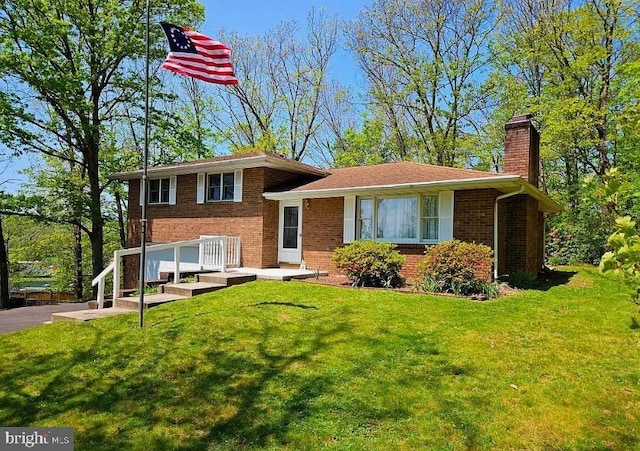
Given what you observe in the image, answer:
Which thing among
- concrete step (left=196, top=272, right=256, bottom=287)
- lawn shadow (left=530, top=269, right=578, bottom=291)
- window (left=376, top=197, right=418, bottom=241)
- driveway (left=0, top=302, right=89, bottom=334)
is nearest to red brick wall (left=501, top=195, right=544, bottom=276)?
lawn shadow (left=530, top=269, right=578, bottom=291)

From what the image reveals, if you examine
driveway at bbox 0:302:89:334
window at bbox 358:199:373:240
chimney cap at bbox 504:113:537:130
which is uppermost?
chimney cap at bbox 504:113:537:130

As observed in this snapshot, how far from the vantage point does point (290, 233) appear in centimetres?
1438

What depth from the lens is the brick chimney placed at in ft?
41.7

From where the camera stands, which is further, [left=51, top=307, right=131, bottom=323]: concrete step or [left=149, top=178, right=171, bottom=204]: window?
[left=149, top=178, right=171, bottom=204]: window

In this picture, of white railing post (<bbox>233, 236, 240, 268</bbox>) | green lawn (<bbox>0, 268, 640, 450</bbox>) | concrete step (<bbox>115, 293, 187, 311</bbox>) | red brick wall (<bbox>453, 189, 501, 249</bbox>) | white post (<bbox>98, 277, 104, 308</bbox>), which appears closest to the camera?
green lawn (<bbox>0, 268, 640, 450</bbox>)

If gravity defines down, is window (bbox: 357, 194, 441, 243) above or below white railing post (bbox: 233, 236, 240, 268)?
above

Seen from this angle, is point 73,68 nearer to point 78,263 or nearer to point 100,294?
point 78,263

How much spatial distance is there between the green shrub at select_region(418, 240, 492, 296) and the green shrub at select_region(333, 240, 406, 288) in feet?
2.86

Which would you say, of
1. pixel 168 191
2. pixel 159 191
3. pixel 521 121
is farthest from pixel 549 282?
pixel 159 191

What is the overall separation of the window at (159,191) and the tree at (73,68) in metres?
3.62

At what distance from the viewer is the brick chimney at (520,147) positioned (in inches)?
500

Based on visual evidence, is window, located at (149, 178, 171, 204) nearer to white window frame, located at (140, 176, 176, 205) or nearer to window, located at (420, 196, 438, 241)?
white window frame, located at (140, 176, 176, 205)

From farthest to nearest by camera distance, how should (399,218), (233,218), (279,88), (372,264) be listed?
(279,88) → (233,218) → (399,218) → (372,264)

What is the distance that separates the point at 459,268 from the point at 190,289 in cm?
625
